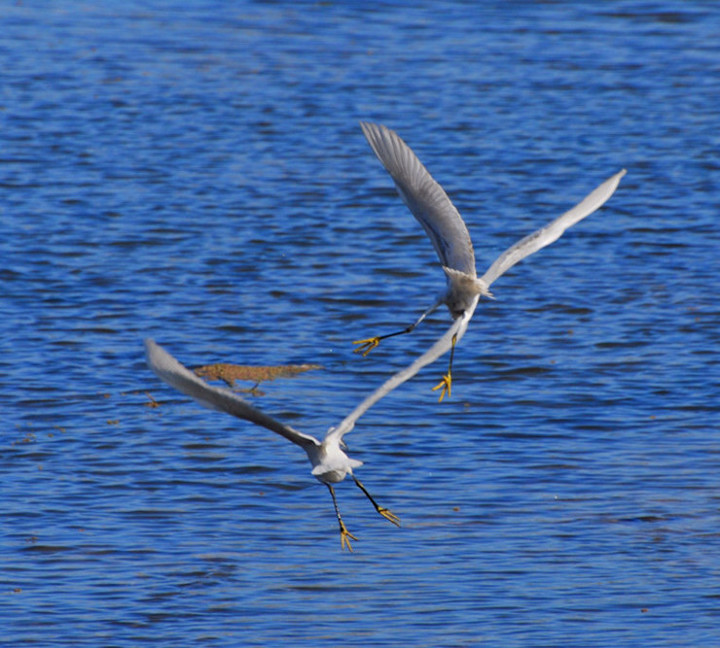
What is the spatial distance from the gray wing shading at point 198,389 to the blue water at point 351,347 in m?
1.47

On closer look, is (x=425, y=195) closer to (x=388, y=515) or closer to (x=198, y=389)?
(x=388, y=515)

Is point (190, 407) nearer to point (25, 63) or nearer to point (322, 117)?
point (322, 117)

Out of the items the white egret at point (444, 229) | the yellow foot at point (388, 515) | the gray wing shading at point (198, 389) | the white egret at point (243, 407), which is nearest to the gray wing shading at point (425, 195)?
the white egret at point (444, 229)

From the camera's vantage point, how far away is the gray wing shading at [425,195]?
546cm

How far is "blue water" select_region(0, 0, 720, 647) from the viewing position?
6.19 meters

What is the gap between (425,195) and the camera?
5.50 meters

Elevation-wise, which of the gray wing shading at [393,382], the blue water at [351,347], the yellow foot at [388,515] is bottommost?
the blue water at [351,347]

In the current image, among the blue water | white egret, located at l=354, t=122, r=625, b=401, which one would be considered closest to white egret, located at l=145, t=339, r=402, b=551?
white egret, located at l=354, t=122, r=625, b=401

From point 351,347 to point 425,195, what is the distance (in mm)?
3933

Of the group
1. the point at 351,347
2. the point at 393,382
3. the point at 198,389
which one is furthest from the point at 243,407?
the point at 351,347

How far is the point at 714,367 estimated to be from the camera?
29.6ft

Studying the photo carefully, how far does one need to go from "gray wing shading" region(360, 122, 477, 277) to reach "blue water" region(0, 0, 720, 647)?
1396 millimetres

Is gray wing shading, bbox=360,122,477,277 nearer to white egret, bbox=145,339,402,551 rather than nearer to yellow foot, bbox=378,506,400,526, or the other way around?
white egret, bbox=145,339,402,551

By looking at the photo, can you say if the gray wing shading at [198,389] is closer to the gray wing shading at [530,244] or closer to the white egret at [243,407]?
the white egret at [243,407]
